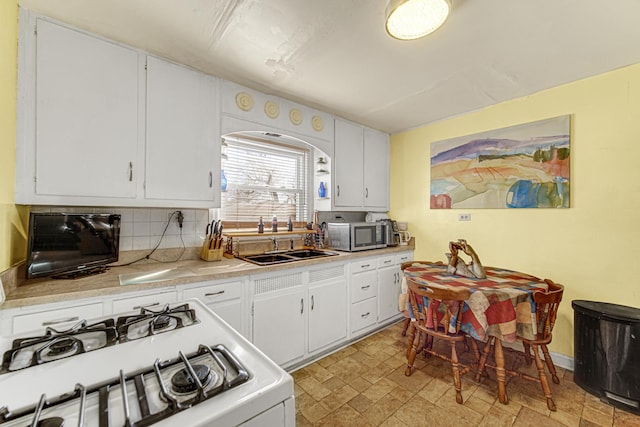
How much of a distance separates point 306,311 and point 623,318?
2.29 meters

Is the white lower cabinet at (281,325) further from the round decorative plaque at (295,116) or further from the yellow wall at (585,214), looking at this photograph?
the yellow wall at (585,214)

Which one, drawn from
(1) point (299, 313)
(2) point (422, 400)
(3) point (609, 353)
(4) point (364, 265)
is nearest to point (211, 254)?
(1) point (299, 313)

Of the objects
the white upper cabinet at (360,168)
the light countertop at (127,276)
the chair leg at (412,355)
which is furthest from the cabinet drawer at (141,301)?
the white upper cabinet at (360,168)

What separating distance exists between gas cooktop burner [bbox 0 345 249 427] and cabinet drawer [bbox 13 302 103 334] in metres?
0.94

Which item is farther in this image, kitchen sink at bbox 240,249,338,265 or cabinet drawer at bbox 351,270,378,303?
cabinet drawer at bbox 351,270,378,303

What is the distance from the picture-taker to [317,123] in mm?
2918

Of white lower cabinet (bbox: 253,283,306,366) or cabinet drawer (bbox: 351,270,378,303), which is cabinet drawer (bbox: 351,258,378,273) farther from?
white lower cabinet (bbox: 253,283,306,366)

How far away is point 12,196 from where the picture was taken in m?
1.50

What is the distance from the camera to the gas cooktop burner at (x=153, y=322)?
958 millimetres

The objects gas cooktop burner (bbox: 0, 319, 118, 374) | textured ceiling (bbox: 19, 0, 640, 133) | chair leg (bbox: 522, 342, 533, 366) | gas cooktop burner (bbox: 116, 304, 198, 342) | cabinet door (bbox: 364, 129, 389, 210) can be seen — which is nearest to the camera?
gas cooktop burner (bbox: 0, 319, 118, 374)

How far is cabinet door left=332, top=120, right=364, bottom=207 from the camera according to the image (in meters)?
3.15

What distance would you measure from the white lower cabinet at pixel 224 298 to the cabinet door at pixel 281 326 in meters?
0.13

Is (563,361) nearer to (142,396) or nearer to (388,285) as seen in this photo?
(388,285)

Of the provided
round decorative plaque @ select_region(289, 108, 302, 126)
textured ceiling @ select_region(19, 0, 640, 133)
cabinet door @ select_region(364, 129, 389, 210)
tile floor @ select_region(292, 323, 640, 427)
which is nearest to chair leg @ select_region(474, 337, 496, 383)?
tile floor @ select_region(292, 323, 640, 427)
